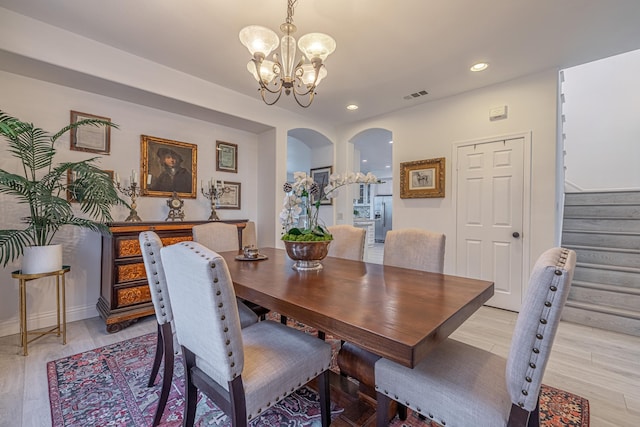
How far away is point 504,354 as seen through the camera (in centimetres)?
220

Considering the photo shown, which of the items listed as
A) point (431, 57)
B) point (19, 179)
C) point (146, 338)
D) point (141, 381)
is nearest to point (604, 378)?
point (431, 57)

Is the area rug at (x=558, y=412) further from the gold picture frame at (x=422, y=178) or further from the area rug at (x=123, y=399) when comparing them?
the gold picture frame at (x=422, y=178)

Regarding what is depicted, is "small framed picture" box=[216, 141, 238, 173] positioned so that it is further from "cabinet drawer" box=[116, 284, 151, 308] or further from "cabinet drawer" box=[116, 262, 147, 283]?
"cabinet drawer" box=[116, 284, 151, 308]

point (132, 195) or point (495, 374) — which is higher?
point (132, 195)

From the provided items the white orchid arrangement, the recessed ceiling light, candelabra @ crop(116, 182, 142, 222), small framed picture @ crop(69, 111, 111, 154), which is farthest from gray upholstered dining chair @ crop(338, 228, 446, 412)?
small framed picture @ crop(69, 111, 111, 154)

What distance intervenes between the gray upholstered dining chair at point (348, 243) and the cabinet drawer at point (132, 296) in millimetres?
1905

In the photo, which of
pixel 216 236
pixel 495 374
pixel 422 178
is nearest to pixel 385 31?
pixel 422 178

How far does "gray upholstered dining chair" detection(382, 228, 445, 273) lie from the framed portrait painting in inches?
107

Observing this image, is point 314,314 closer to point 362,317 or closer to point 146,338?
point 362,317

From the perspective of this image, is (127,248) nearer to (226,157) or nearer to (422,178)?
(226,157)

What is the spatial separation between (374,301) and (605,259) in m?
3.75

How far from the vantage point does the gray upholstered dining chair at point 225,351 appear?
939 millimetres

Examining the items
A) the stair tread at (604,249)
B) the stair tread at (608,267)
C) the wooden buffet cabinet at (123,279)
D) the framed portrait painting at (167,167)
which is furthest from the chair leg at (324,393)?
the stair tread at (604,249)

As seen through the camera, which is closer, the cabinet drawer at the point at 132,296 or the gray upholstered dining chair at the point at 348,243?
the gray upholstered dining chair at the point at 348,243
